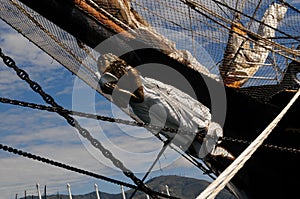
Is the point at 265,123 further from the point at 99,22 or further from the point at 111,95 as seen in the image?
the point at 99,22

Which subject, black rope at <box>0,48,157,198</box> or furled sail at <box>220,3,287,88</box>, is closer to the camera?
black rope at <box>0,48,157,198</box>

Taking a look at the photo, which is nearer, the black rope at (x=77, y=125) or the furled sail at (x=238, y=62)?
the black rope at (x=77, y=125)

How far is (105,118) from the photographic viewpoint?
357 cm

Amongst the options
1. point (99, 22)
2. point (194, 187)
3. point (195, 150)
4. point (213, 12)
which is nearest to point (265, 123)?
point (195, 150)

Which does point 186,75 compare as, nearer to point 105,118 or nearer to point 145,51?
point 145,51

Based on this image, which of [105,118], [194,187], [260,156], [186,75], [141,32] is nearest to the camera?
[105,118]

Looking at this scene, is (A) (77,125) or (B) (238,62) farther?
(B) (238,62)

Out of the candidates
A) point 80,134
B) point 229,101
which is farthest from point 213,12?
point 80,134

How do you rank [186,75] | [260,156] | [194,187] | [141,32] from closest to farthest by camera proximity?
[141,32] < [186,75] < [260,156] < [194,187]

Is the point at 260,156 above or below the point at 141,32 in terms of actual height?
below

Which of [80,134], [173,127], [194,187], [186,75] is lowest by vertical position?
[194,187]

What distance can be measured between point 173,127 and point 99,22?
97 centimetres

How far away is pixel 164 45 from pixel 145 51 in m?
0.19

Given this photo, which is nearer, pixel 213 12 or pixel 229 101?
pixel 213 12
